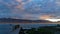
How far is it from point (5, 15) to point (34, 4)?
0.80 m

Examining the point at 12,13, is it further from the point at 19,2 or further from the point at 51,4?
the point at 51,4

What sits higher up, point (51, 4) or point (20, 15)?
point (51, 4)

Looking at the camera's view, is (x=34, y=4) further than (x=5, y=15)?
Yes

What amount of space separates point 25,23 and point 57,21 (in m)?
0.71

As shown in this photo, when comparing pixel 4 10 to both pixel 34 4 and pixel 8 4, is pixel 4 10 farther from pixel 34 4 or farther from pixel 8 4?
pixel 34 4

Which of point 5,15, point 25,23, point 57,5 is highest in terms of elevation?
point 57,5

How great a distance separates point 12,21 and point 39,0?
0.87 meters

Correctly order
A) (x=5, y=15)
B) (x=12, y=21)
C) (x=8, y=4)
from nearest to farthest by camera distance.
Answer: (x=12, y=21) → (x=5, y=15) → (x=8, y=4)

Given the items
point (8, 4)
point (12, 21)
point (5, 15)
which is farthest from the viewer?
point (8, 4)

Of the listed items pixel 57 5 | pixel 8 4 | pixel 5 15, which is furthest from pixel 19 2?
pixel 57 5

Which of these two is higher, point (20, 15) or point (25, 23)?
point (20, 15)

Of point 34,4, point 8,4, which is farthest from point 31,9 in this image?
point 8,4

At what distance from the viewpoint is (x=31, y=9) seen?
11.3 ft

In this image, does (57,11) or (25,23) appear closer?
(25,23)
